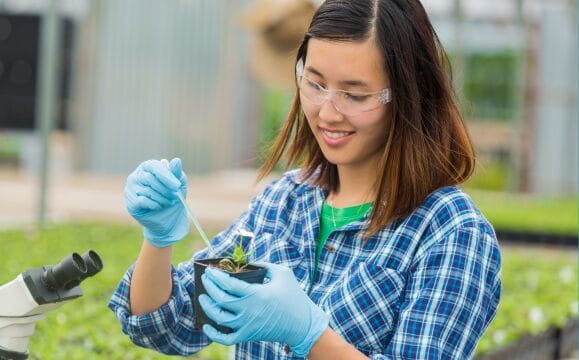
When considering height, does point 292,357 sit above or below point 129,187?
below

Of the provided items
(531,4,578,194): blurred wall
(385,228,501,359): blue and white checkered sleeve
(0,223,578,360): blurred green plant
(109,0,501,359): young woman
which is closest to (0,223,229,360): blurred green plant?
(0,223,578,360): blurred green plant

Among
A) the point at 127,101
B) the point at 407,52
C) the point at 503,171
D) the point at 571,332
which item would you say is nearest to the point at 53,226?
the point at 571,332

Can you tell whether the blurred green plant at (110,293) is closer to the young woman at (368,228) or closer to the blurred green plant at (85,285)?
the blurred green plant at (85,285)

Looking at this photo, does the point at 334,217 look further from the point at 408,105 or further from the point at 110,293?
the point at 110,293

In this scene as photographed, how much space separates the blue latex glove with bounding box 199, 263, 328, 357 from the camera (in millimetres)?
1271

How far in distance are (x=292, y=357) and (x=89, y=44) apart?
11066mm

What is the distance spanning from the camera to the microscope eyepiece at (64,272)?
126cm

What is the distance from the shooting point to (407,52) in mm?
1479

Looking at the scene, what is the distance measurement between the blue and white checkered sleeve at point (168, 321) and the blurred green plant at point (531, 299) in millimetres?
1863

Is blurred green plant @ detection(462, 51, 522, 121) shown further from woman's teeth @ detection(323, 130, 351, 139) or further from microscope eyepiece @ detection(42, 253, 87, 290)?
microscope eyepiece @ detection(42, 253, 87, 290)

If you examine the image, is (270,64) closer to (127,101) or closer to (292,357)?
(127,101)

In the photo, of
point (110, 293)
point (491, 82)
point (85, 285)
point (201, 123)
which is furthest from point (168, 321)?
point (491, 82)

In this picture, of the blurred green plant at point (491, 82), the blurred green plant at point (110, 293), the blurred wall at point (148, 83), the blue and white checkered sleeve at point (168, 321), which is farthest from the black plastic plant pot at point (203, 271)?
the blurred green plant at point (491, 82)

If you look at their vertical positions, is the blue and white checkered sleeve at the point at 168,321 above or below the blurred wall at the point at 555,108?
above
